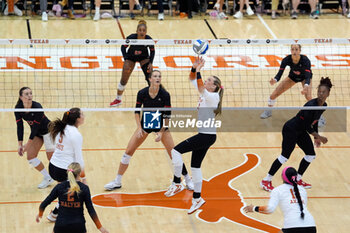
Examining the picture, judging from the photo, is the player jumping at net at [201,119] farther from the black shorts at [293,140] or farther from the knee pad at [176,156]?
the black shorts at [293,140]

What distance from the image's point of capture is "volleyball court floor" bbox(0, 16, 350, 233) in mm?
11188

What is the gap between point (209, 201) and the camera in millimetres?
11914

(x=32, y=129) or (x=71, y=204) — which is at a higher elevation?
(x=32, y=129)

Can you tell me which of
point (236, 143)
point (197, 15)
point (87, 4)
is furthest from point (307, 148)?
point (87, 4)

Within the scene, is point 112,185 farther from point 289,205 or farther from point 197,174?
point 289,205

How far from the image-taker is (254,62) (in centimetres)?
1859

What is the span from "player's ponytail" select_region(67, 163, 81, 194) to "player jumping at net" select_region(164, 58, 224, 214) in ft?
7.72

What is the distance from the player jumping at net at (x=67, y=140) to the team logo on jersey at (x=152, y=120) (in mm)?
1769

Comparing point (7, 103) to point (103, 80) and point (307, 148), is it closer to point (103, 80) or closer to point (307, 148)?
point (103, 80)

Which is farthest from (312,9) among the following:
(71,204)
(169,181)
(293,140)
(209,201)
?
(71,204)

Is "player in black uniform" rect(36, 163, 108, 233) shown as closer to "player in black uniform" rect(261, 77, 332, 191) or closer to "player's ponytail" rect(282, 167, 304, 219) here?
"player's ponytail" rect(282, 167, 304, 219)

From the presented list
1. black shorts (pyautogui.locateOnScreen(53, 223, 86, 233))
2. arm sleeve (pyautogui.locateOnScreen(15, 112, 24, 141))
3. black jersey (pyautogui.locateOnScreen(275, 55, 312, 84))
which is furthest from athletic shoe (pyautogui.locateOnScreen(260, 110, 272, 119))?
black shorts (pyautogui.locateOnScreen(53, 223, 86, 233))

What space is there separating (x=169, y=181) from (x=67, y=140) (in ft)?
9.06

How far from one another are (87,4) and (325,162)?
12.0 metres
